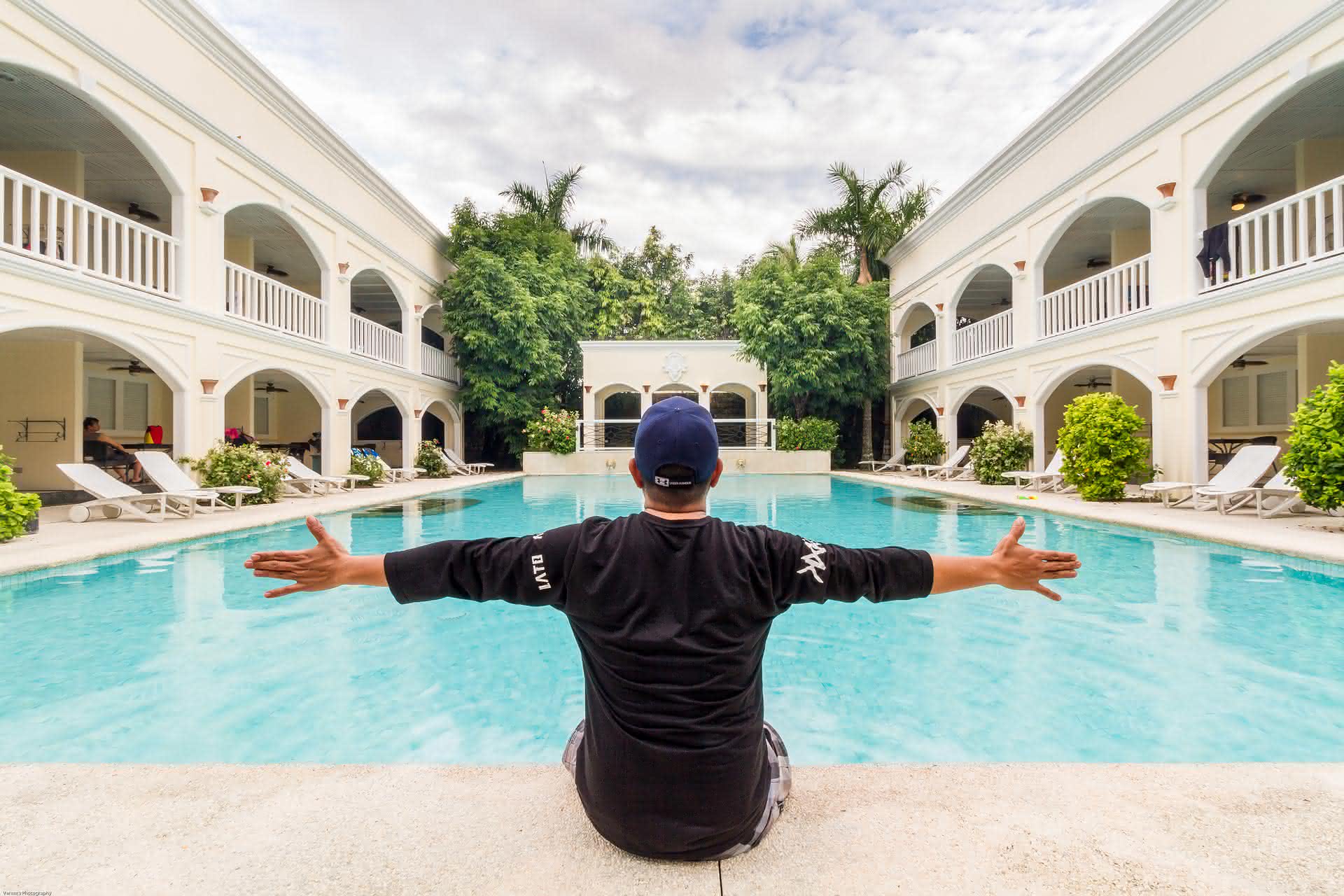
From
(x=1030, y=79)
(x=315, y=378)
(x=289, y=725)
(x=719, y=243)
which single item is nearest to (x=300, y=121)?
(x=315, y=378)

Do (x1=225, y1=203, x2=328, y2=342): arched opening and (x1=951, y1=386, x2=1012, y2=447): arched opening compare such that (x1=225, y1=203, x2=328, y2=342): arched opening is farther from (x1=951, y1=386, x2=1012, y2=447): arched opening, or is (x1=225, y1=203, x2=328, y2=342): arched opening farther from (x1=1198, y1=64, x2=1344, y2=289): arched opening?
(x1=951, y1=386, x2=1012, y2=447): arched opening

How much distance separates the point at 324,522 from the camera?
9641mm

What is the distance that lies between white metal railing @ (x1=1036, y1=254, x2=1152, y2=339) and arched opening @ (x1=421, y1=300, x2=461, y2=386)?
16.2 m

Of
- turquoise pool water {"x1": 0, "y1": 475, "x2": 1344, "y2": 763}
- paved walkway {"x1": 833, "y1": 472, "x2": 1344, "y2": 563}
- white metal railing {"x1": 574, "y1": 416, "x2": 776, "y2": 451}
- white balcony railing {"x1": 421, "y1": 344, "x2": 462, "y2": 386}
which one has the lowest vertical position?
turquoise pool water {"x1": 0, "y1": 475, "x2": 1344, "y2": 763}

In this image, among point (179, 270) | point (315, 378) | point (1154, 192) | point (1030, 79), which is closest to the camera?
point (179, 270)

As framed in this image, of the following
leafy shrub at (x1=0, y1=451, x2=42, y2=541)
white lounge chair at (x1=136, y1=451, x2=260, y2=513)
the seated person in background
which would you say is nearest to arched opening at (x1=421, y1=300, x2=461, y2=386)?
the seated person in background

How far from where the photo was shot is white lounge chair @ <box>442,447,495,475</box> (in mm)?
19812

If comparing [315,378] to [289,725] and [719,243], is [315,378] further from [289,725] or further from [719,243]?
[719,243]

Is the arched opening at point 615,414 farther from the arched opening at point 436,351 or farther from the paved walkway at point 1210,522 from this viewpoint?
the paved walkway at point 1210,522

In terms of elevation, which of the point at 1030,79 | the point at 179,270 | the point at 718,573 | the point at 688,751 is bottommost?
the point at 688,751

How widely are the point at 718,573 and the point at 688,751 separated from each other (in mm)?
390

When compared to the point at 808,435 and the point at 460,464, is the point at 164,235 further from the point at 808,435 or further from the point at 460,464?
the point at 808,435

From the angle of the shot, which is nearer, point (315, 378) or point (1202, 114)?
point (1202, 114)

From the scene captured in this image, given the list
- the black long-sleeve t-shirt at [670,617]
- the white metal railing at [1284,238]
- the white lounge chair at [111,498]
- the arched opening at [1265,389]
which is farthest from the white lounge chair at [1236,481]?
the white lounge chair at [111,498]
